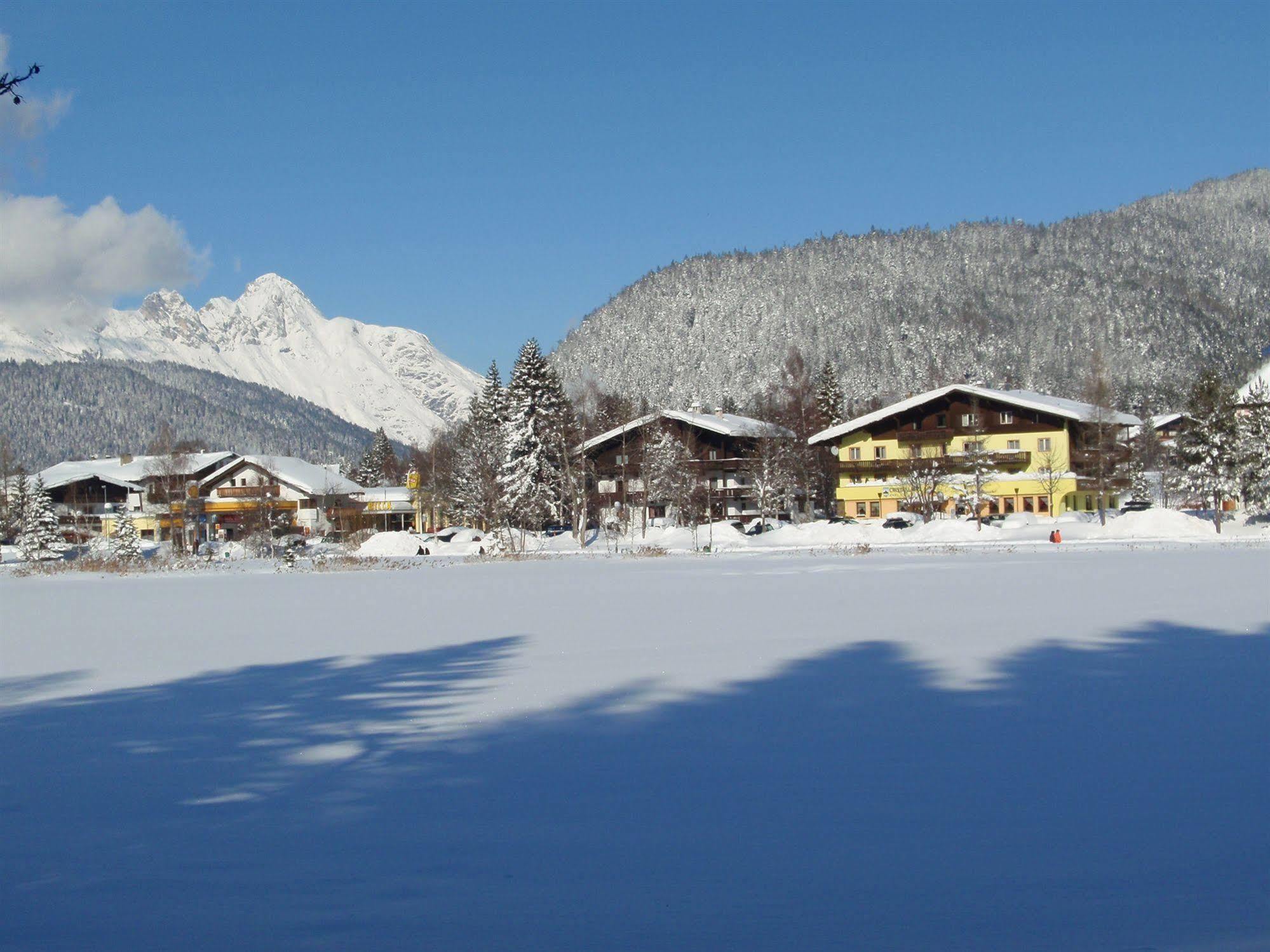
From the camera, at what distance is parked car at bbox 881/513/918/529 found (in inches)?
2228

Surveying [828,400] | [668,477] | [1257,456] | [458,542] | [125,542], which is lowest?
[458,542]

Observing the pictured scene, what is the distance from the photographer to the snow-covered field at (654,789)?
16.4ft

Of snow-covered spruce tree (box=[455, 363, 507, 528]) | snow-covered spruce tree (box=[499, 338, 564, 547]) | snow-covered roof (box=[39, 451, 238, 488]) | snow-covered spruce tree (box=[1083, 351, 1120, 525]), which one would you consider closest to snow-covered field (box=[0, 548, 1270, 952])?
snow-covered spruce tree (box=[455, 363, 507, 528])

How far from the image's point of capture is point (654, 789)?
23.1 feet

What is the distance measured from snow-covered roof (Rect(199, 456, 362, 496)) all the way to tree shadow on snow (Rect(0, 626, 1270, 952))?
78.1 meters

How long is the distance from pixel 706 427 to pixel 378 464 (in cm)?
5179

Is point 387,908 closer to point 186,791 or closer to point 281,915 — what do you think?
point 281,915

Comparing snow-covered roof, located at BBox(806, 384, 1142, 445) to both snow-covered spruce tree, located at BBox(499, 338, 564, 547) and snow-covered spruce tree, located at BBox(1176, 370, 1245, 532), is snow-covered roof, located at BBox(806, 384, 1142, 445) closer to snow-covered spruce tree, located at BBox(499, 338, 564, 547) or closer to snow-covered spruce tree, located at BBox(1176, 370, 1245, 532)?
snow-covered spruce tree, located at BBox(1176, 370, 1245, 532)

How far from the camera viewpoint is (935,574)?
25.1 meters

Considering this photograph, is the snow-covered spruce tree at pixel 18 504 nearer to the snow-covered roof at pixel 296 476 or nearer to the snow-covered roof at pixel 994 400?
the snow-covered roof at pixel 296 476

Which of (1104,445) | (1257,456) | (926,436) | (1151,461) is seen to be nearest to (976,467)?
(926,436)

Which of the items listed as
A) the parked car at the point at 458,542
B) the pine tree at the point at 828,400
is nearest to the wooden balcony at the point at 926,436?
the pine tree at the point at 828,400

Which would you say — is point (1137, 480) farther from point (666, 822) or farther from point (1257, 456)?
point (666, 822)

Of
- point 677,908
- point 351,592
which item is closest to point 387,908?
point 677,908
